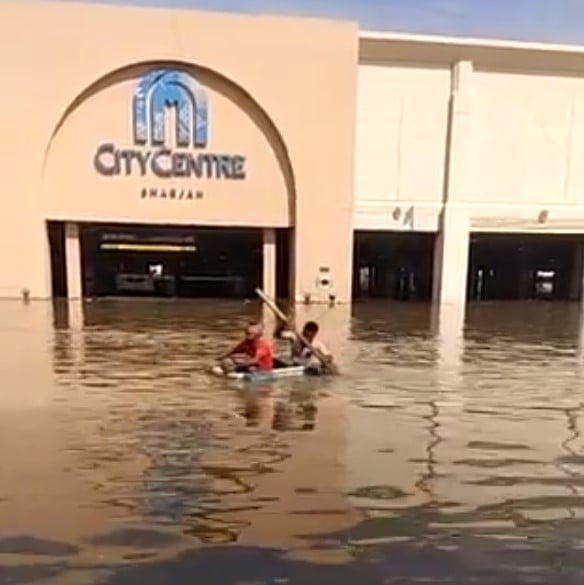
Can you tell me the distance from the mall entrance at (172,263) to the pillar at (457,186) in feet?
22.8

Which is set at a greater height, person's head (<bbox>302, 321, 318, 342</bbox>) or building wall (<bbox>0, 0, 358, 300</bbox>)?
building wall (<bbox>0, 0, 358, 300</bbox>)

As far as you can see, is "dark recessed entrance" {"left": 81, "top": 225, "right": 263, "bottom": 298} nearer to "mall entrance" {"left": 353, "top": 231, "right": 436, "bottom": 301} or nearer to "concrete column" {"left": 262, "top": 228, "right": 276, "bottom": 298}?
"concrete column" {"left": 262, "top": 228, "right": 276, "bottom": 298}

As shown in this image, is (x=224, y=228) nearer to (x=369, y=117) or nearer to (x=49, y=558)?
(x=369, y=117)

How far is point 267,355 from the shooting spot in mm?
12883

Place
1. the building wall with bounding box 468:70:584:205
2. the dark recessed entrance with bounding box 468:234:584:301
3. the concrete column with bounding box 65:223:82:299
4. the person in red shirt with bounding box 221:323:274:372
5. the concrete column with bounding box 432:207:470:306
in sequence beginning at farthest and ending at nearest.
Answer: the dark recessed entrance with bounding box 468:234:584:301
the building wall with bounding box 468:70:584:205
the concrete column with bounding box 432:207:470:306
the concrete column with bounding box 65:223:82:299
the person in red shirt with bounding box 221:323:274:372

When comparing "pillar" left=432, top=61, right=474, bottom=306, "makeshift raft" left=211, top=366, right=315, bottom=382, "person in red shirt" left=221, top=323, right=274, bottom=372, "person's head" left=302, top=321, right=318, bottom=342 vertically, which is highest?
"pillar" left=432, top=61, right=474, bottom=306

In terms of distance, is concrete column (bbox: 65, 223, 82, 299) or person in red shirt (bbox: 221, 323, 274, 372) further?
concrete column (bbox: 65, 223, 82, 299)

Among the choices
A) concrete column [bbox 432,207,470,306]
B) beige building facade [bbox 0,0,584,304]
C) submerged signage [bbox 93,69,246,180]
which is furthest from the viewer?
concrete column [bbox 432,207,470,306]

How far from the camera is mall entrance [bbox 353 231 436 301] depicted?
123ft

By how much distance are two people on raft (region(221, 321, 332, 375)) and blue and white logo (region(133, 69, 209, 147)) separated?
742 inches

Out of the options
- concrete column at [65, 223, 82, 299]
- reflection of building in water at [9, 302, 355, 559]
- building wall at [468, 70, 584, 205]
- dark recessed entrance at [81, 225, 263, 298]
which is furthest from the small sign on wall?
reflection of building in water at [9, 302, 355, 559]

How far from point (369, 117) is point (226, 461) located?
26990 millimetres

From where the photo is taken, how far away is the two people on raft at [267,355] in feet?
42.1

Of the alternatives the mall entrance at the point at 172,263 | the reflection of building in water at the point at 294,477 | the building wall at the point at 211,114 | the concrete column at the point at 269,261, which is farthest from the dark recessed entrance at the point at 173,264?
the reflection of building in water at the point at 294,477
